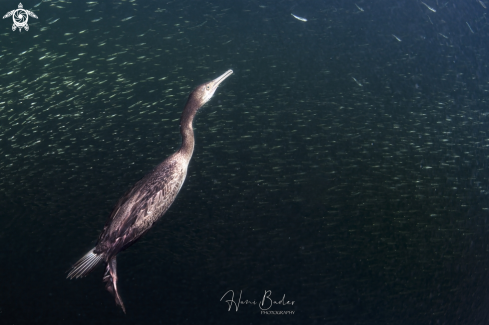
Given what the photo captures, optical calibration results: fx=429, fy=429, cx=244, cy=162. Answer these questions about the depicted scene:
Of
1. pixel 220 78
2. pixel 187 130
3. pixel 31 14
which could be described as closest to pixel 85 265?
pixel 187 130

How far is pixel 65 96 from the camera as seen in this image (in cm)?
224

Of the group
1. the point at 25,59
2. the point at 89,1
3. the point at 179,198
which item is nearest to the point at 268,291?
the point at 179,198

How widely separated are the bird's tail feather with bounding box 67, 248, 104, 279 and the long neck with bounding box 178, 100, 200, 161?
609 mm

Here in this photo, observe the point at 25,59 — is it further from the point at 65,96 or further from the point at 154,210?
the point at 154,210

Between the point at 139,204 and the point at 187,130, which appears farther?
the point at 187,130

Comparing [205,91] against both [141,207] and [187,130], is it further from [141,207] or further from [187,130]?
[141,207]

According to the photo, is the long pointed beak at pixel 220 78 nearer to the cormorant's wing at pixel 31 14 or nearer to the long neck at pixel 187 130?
the long neck at pixel 187 130

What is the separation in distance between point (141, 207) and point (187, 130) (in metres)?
0.44

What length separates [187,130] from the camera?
6.85 ft

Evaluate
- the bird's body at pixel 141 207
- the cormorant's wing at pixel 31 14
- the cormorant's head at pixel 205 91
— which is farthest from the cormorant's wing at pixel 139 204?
the cormorant's wing at pixel 31 14

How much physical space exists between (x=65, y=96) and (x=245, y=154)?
3.24 feet

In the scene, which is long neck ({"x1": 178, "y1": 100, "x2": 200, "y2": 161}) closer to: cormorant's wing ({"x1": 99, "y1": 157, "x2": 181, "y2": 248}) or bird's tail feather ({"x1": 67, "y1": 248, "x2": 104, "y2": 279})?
cormorant's wing ({"x1": 99, "y1": 157, "x2": 181, "y2": 248})

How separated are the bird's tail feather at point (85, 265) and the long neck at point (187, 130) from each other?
2.00 feet

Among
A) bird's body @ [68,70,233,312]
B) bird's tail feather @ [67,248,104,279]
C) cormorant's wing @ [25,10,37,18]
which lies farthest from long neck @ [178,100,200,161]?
cormorant's wing @ [25,10,37,18]
